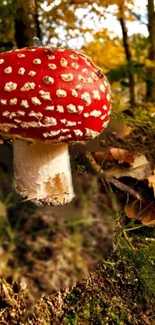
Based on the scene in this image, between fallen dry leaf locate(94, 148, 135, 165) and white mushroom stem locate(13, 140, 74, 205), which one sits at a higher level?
white mushroom stem locate(13, 140, 74, 205)

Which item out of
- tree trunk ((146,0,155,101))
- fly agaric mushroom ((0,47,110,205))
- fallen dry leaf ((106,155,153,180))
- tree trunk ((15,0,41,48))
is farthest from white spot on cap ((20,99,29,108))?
tree trunk ((146,0,155,101))

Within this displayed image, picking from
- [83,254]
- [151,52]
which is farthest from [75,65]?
[151,52]

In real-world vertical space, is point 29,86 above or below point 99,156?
above

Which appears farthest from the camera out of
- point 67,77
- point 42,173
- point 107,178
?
point 107,178

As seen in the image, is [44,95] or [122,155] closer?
[44,95]

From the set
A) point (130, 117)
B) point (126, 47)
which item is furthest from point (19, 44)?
point (126, 47)

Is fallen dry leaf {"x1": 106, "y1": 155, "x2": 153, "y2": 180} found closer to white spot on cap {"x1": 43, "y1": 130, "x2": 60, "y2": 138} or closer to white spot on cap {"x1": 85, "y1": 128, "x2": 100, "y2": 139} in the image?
white spot on cap {"x1": 85, "y1": 128, "x2": 100, "y2": 139}

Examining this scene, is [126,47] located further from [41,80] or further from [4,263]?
[4,263]

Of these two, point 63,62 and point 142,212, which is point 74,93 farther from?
point 142,212
